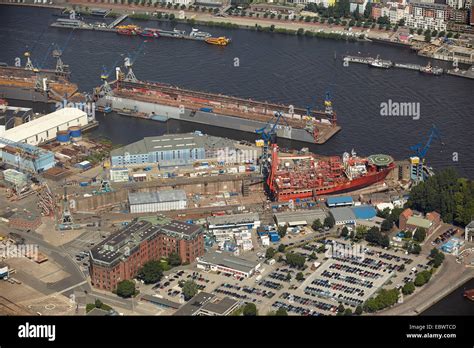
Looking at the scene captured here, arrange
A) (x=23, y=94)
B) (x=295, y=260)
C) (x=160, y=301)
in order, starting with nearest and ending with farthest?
(x=160, y=301)
(x=295, y=260)
(x=23, y=94)

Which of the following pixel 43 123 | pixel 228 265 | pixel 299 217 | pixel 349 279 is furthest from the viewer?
pixel 43 123

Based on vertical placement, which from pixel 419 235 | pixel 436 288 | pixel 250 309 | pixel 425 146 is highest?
pixel 425 146

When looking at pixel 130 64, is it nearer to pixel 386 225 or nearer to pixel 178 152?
pixel 178 152

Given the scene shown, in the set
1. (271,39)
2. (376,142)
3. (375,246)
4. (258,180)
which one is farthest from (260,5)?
(375,246)

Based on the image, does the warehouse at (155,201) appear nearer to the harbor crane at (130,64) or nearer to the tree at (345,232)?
the tree at (345,232)

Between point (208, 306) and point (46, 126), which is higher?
point (46, 126)

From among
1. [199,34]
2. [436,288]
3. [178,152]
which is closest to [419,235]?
[436,288]

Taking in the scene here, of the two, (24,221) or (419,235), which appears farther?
(24,221)
